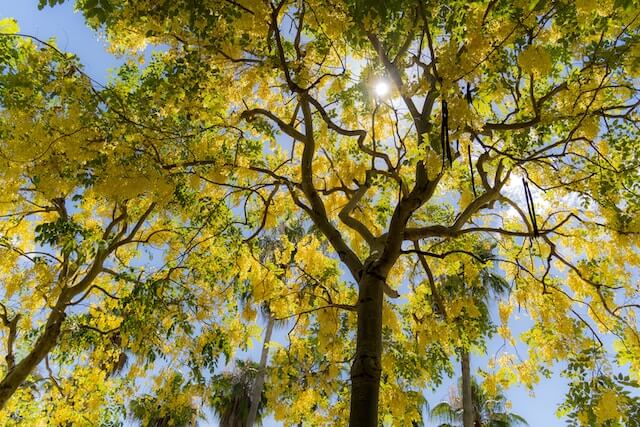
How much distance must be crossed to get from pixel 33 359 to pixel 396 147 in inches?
231

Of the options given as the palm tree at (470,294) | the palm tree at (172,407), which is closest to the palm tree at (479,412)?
the palm tree at (470,294)

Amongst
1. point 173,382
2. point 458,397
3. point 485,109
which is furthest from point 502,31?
point 458,397

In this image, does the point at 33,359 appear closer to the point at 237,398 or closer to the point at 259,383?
the point at 259,383

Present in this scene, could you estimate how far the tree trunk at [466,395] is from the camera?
418 inches

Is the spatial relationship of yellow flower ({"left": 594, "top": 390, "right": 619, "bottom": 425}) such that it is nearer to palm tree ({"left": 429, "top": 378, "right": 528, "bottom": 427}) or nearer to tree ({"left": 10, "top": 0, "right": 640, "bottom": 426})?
tree ({"left": 10, "top": 0, "right": 640, "bottom": 426})

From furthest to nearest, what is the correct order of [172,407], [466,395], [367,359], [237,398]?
1. [237,398]
2. [466,395]
3. [172,407]
4. [367,359]

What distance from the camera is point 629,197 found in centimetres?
534

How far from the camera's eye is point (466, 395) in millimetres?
11062

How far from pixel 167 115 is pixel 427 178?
304 centimetres

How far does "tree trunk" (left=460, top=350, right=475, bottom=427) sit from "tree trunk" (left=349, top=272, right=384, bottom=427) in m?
6.78

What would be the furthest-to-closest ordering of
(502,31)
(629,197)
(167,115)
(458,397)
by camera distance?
(458,397) → (167,115) → (629,197) → (502,31)

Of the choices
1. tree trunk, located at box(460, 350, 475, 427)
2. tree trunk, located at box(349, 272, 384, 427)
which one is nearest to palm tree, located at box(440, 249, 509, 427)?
tree trunk, located at box(460, 350, 475, 427)

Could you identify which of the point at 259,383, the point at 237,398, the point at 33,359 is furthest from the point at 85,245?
the point at 237,398

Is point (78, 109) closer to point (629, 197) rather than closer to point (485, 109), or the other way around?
point (485, 109)
